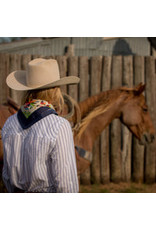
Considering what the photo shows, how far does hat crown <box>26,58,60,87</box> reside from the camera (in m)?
1.90

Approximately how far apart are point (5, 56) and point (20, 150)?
14.0 ft

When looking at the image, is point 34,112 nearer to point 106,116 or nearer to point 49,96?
point 49,96

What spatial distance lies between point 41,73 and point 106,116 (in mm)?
2500

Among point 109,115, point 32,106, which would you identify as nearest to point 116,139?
point 109,115

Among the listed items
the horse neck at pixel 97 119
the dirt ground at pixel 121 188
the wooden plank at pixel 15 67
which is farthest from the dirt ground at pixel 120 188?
the wooden plank at pixel 15 67

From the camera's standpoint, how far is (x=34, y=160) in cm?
166

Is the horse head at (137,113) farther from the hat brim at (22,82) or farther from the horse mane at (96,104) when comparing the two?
the hat brim at (22,82)

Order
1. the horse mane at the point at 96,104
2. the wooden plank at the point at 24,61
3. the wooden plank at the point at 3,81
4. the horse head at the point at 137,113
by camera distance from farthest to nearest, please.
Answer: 1. the wooden plank at the point at 24,61
2. the wooden plank at the point at 3,81
3. the horse head at the point at 137,113
4. the horse mane at the point at 96,104

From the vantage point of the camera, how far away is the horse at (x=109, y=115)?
3.98 metres

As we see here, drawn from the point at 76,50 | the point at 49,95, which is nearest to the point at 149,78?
the point at 49,95

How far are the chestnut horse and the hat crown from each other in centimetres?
188

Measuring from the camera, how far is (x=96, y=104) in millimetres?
4176

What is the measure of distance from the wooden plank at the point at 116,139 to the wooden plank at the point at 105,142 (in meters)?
0.11

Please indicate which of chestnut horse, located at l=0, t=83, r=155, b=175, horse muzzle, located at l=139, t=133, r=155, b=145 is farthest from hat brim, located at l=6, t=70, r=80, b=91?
horse muzzle, located at l=139, t=133, r=155, b=145
